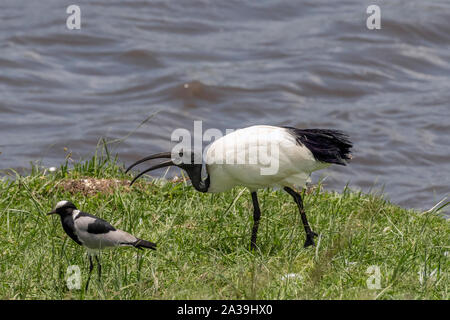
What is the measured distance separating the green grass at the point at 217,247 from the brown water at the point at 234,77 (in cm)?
400

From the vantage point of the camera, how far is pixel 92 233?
4.94m

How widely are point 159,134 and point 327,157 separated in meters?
7.21

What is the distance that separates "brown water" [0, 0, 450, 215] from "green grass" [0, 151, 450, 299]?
3999 millimetres

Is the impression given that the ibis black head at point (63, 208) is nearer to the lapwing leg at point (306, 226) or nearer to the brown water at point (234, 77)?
the lapwing leg at point (306, 226)

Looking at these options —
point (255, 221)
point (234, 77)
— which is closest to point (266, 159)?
point (255, 221)

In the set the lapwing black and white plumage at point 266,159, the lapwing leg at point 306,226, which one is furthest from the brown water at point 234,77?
the lapwing black and white plumage at point 266,159

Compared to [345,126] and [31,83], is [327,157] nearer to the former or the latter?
[345,126]

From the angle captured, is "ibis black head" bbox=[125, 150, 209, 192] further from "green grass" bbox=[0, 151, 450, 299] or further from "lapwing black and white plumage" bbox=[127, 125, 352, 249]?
"green grass" bbox=[0, 151, 450, 299]

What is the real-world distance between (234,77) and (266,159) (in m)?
9.17

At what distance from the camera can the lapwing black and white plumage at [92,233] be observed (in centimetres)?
494

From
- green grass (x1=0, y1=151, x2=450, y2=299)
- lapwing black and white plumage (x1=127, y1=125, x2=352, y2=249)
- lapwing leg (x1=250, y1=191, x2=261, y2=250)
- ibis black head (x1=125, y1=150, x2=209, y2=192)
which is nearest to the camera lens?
green grass (x1=0, y1=151, x2=450, y2=299)

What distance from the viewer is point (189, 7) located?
18.1 m

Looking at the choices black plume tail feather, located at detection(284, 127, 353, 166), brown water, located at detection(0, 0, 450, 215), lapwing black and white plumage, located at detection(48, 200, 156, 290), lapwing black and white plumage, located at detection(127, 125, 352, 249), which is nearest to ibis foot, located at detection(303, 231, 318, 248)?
lapwing black and white plumage, located at detection(127, 125, 352, 249)

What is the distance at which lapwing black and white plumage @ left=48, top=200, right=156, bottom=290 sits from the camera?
4938mm
